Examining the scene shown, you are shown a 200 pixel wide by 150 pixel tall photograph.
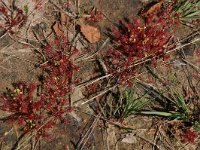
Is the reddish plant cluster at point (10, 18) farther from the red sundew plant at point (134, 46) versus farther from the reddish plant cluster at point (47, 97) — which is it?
the red sundew plant at point (134, 46)

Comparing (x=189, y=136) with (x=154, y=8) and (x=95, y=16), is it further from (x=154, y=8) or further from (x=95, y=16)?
(x=95, y=16)

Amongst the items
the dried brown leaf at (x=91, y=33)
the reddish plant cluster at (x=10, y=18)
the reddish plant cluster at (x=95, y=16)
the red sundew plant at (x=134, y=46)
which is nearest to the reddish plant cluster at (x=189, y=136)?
the red sundew plant at (x=134, y=46)

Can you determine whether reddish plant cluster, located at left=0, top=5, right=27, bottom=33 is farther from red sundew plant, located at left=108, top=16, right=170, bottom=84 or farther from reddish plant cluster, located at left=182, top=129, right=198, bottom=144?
reddish plant cluster, located at left=182, top=129, right=198, bottom=144

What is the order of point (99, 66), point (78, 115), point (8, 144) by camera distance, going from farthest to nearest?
point (99, 66), point (78, 115), point (8, 144)

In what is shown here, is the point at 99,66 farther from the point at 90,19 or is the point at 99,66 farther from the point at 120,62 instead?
the point at 90,19

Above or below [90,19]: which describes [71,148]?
below

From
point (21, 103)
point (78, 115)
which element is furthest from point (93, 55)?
point (21, 103)
